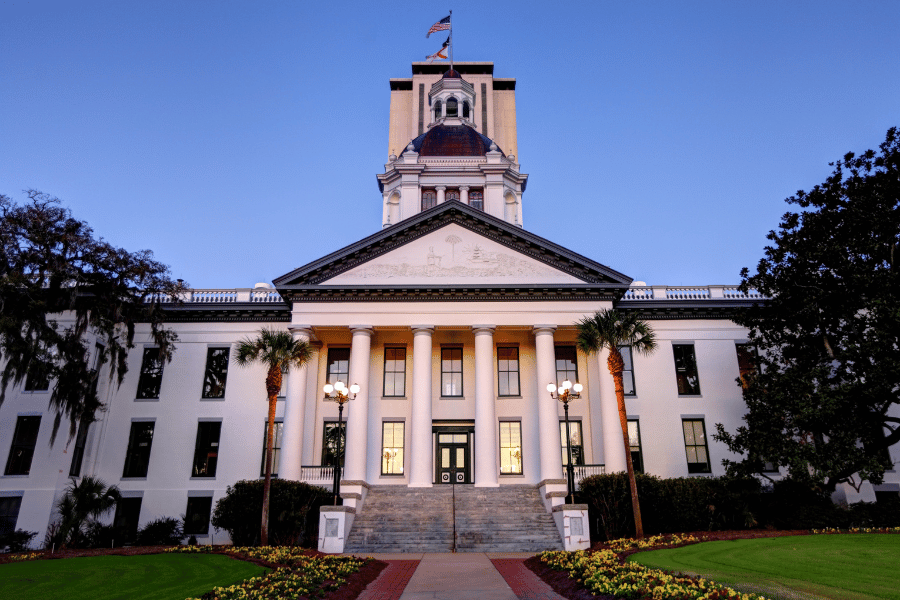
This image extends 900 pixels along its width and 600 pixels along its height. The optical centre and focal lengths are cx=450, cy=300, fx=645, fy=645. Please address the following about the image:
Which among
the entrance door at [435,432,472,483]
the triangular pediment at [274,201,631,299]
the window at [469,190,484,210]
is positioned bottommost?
the entrance door at [435,432,472,483]

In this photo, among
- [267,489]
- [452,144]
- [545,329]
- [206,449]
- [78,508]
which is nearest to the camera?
[267,489]

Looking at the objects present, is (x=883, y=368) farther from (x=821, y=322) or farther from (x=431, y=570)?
(x=431, y=570)

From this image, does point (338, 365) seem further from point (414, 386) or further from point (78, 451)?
point (78, 451)

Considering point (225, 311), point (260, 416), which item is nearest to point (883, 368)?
point (260, 416)

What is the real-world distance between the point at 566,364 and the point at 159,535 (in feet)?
63.4

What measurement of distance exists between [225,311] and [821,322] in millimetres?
25911

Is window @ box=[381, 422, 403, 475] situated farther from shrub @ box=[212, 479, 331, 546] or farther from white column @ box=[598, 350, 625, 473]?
white column @ box=[598, 350, 625, 473]

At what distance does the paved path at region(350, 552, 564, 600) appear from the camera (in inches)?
486

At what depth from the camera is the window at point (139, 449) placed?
29.1m

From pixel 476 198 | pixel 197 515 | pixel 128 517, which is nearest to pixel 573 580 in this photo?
pixel 197 515

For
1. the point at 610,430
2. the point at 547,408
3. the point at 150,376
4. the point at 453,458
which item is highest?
the point at 150,376

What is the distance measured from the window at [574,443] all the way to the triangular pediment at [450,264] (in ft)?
20.7

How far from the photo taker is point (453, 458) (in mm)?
30047

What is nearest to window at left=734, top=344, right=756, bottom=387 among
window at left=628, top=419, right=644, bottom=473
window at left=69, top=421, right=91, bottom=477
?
window at left=628, top=419, right=644, bottom=473
